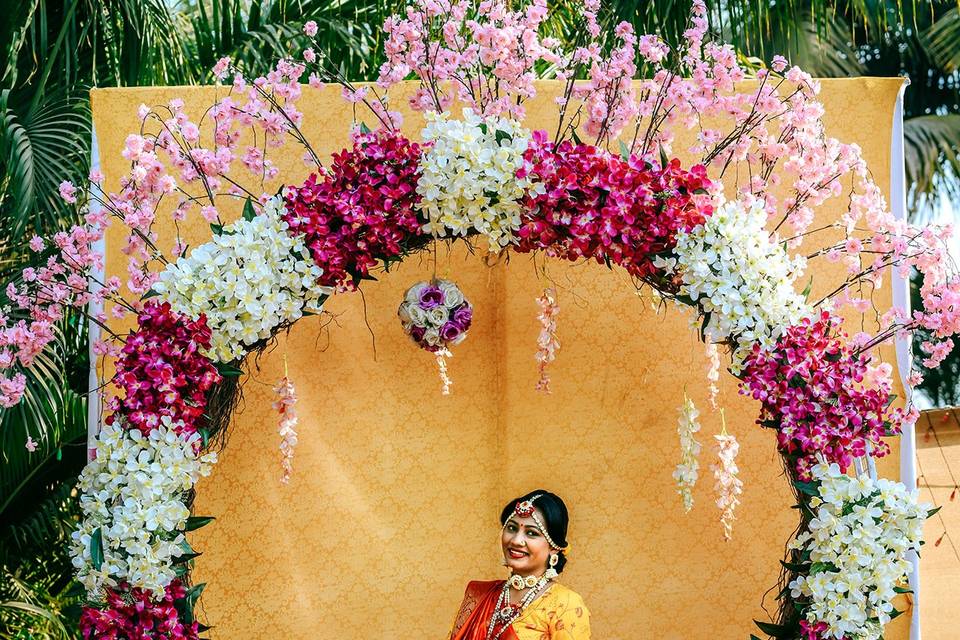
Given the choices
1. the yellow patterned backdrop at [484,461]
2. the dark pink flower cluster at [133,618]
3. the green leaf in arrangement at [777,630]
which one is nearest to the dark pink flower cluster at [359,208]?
the yellow patterned backdrop at [484,461]

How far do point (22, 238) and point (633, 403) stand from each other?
12.3 ft

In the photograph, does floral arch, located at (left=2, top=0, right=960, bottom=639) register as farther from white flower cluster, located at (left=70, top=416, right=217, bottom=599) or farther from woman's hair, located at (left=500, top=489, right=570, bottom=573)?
woman's hair, located at (left=500, top=489, right=570, bottom=573)

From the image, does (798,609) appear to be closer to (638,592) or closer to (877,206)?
(638,592)

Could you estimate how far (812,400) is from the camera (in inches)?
158

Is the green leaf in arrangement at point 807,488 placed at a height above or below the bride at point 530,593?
above

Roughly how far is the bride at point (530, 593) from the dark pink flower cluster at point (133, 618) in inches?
41.7

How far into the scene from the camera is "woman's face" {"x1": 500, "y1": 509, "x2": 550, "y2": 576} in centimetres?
434

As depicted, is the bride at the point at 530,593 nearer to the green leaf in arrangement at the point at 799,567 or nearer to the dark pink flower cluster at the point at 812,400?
the green leaf in arrangement at the point at 799,567

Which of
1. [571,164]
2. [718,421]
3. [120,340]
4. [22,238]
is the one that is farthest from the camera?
[22,238]

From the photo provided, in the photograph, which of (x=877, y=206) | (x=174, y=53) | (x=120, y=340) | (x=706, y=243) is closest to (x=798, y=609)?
(x=706, y=243)

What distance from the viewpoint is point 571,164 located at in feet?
13.1

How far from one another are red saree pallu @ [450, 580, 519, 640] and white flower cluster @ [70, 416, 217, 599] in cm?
108

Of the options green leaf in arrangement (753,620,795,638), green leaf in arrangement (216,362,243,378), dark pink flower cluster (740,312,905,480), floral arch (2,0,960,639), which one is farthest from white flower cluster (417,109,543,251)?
green leaf in arrangement (753,620,795,638)

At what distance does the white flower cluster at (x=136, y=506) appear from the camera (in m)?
3.87
